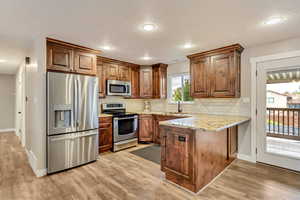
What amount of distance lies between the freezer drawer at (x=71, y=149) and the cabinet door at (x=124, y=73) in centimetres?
185

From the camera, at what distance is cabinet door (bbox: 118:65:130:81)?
461cm

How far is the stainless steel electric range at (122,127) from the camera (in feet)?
13.1

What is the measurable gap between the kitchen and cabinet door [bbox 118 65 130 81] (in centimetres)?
37

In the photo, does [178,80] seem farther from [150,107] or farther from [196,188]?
[196,188]

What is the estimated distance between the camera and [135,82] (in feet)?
16.4

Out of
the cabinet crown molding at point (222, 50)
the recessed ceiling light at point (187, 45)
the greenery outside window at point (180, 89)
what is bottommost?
the greenery outside window at point (180, 89)

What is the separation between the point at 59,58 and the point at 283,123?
177 inches

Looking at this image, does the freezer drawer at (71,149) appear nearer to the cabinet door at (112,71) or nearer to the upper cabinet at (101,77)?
the upper cabinet at (101,77)

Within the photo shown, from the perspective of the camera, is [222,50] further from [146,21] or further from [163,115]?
[163,115]

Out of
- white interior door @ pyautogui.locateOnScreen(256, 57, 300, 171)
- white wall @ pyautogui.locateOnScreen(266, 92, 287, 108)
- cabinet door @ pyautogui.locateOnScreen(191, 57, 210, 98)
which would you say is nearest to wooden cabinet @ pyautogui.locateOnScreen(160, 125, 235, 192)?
white interior door @ pyautogui.locateOnScreen(256, 57, 300, 171)

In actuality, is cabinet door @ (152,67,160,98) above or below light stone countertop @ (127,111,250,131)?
above

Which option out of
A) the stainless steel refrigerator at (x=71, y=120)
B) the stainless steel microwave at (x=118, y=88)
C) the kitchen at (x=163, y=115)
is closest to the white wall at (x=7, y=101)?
the kitchen at (x=163, y=115)

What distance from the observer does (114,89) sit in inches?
Result: 173

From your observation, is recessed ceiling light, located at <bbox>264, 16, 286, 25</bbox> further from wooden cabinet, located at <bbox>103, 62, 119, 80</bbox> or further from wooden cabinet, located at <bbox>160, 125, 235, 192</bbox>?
wooden cabinet, located at <bbox>103, 62, 119, 80</bbox>
